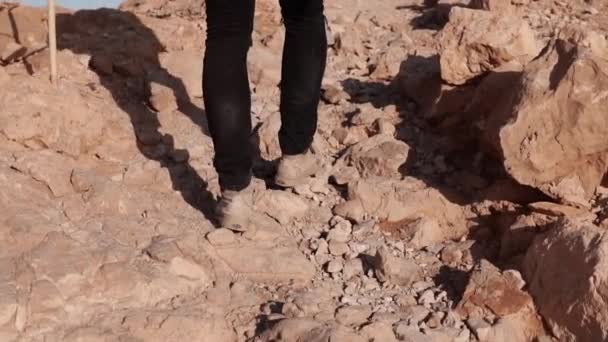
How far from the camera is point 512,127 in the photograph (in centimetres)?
270

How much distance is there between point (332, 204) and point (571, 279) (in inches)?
41.1

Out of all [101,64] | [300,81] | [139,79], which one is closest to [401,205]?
[300,81]

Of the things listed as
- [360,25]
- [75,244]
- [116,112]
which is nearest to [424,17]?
[360,25]

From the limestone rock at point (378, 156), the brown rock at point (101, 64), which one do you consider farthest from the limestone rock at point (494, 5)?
the brown rock at point (101, 64)

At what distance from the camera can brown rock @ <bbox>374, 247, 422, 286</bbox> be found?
2.54 m

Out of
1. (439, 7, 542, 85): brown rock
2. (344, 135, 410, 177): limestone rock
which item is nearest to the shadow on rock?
(344, 135, 410, 177): limestone rock

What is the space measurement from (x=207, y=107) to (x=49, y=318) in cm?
83

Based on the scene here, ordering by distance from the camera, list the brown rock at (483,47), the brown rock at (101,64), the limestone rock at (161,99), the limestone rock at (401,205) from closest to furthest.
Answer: the limestone rock at (401,205) < the brown rock at (483,47) < the limestone rock at (161,99) < the brown rock at (101,64)

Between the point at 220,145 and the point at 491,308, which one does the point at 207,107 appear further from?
the point at 491,308

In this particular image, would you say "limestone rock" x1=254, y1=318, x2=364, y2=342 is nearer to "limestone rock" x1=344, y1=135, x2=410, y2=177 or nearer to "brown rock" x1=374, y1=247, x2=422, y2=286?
"brown rock" x1=374, y1=247, x2=422, y2=286

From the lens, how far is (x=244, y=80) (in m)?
2.57

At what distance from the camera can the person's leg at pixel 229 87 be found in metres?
2.45

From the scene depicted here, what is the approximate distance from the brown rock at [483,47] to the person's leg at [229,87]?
1.12m

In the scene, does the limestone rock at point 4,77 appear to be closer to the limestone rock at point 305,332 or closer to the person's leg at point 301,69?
the person's leg at point 301,69
